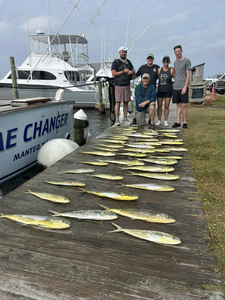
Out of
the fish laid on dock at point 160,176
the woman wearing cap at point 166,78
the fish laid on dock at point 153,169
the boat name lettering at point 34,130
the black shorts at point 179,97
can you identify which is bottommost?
the fish laid on dock at point 160,176

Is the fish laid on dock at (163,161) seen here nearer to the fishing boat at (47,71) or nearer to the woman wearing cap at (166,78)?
the woman wearing cap at (166,78)

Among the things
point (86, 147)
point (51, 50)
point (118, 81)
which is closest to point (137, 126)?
point (118, 81)

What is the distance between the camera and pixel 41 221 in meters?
2.29

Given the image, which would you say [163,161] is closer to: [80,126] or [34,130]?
[80,126]

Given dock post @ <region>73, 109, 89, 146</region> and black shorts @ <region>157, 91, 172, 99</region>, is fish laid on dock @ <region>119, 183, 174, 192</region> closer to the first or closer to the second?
dock post @ <region>73, 109, 89, 146</region>

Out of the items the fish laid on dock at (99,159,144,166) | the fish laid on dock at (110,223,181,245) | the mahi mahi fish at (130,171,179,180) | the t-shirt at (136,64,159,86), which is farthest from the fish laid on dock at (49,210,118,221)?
the t-shirt at (136,64,159,86)

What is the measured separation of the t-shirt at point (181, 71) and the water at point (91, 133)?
10.9ft

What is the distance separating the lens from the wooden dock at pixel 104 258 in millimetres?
1567

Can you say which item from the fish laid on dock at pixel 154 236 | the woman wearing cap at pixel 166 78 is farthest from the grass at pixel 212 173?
the woman wearing cap at pixel 166 78

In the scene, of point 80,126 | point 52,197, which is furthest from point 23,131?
point 52,197

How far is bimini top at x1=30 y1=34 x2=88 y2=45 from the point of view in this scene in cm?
1652

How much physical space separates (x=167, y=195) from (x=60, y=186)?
1534mm

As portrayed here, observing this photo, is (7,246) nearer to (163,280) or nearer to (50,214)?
(50,214)

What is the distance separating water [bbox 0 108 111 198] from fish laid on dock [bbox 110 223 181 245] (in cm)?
318
